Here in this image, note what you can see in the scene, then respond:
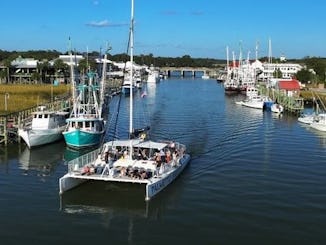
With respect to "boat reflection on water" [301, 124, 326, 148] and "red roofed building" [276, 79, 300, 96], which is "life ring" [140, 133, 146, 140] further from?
"red roofed building" [276, 79, 300, 96]

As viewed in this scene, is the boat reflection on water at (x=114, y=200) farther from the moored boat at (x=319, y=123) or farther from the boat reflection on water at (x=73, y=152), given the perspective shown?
the moored boat at (x=319, y=123)

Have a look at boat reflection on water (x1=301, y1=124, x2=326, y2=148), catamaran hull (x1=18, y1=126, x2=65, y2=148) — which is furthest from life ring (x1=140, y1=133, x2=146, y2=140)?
boat reflection on water (x1=301, y1=124, x2=326, y2=148)

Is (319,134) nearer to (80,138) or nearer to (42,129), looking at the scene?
(80,138)

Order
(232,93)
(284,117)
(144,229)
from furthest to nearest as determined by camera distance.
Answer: (232,93)
(284,117)
(144,229)

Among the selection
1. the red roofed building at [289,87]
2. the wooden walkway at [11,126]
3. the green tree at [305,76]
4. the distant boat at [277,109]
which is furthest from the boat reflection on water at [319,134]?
the green tree at [305,76]

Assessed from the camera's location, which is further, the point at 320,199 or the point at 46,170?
the point at 46,170

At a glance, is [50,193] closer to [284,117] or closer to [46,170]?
[46,170]

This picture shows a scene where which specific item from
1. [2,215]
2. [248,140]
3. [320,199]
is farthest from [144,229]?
[248,140]
